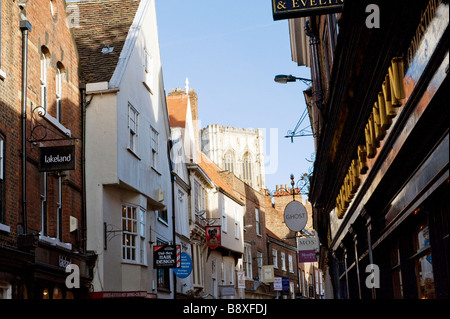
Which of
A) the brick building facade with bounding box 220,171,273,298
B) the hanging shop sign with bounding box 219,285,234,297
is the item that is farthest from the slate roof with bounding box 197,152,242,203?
the hanging shop sign with bounding box 219,285,234,297

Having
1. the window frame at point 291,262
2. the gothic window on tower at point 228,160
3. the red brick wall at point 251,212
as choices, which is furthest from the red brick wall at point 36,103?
the gothic window on tower at point 228,160

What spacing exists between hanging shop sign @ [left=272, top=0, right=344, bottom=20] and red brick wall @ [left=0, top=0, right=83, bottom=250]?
7.19 m

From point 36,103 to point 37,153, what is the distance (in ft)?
4.17

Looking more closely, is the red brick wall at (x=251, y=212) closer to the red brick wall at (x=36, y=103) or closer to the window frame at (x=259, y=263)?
the window frame at (x=259, y=263)

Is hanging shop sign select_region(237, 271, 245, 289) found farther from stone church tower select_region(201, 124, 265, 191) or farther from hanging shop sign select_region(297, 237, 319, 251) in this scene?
stone church tower select_region(201, 124, 265, 191)

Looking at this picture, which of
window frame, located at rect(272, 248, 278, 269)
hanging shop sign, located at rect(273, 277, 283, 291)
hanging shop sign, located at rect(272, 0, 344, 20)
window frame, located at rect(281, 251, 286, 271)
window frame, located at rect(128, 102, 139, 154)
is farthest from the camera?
window frame, located at rect(281, 251, 286, 271)

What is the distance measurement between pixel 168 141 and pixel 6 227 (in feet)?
49.2

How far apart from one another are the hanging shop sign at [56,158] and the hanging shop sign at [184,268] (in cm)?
1158

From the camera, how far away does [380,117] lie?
27.6 ft

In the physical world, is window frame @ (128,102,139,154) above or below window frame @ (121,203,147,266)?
above

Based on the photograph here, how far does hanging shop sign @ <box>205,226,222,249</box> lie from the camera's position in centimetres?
3428

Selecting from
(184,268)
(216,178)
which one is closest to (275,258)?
(216,178)

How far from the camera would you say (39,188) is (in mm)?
15898

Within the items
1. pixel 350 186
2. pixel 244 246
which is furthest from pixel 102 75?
pixel 244 246
